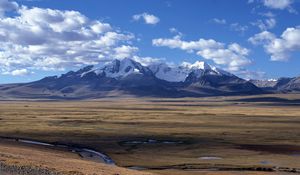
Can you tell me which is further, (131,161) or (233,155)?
(233,155)

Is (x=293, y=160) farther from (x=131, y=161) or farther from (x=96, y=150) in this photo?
(x=96, y=150)

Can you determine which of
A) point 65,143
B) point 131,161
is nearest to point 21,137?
point 65,143

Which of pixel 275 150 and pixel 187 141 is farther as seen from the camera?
pixel 187 141

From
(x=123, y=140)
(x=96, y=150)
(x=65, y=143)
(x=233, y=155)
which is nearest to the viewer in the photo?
(x=233, y=155)

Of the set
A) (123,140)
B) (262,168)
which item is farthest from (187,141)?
(262,168)

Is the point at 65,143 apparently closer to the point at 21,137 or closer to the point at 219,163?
the point at 21,137

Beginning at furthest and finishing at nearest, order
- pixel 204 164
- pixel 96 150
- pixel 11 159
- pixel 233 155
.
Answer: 1. pixel 96 150
2. pixel 233 155
3. pixel 204 164
4. pixel 11 159

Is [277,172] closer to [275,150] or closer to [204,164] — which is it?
[204,164]

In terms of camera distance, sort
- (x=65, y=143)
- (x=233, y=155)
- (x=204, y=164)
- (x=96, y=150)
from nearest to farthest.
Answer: (x=204, y=164) < (x=233, y=155) < (x=96, y=150) < (x=65, y=143)

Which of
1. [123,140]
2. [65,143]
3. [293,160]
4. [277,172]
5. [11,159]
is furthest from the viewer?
[123,140]
